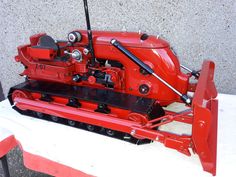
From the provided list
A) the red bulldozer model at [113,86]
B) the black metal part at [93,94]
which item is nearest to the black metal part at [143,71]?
the red bulldozer model at [113,86]

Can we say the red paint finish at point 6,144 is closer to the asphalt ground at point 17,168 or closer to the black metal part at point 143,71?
the black metal part at point 143,71

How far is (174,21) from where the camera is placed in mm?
1386

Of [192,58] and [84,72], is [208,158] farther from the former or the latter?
[192,58]

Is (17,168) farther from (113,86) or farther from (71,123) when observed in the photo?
(113,86)

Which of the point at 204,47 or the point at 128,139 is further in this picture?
the point at 204,47

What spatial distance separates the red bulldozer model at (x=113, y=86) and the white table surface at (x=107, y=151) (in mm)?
46

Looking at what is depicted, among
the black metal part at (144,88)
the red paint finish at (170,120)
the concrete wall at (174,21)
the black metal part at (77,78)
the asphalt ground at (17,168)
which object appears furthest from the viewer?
the asphalt ground at (17,168)

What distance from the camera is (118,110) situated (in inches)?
39.4

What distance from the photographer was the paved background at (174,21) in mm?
1320

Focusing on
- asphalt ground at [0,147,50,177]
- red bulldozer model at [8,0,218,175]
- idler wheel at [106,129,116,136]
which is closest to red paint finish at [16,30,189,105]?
red bulldozer model at [8,0,218,175]

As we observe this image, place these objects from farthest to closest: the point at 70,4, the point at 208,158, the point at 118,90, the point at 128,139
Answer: the point at 70,4 < the point at 118,90 < the point at 128,139 < the point at 208,158

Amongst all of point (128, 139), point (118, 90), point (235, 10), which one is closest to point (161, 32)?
point (235, 10)

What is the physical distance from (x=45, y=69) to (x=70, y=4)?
0.63 meters

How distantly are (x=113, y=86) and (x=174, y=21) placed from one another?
61 centimetres
